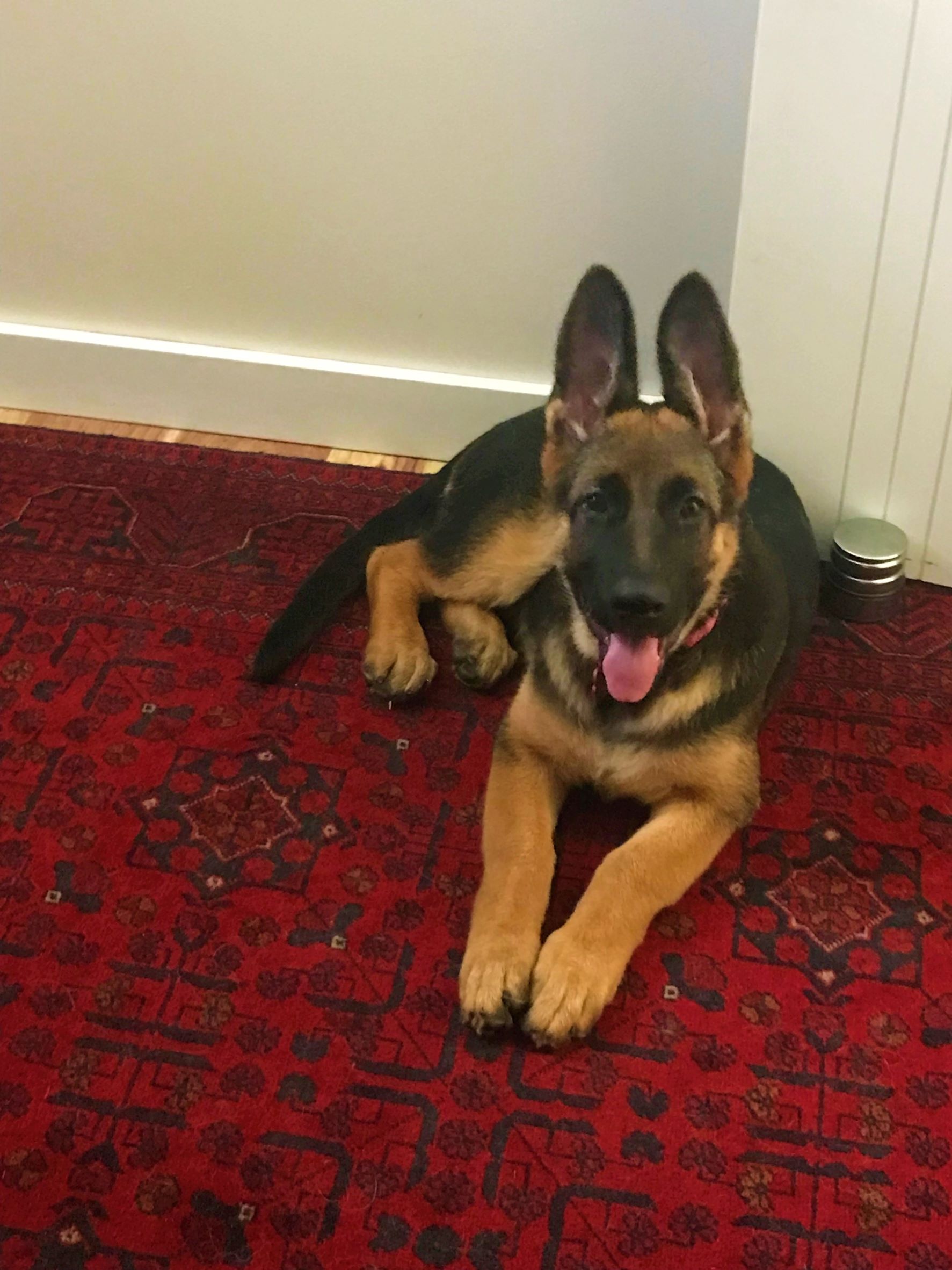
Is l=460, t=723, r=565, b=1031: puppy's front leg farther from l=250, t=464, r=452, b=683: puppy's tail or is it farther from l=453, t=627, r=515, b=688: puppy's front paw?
l=250, t=464, r=452, b=683: puppy's tail

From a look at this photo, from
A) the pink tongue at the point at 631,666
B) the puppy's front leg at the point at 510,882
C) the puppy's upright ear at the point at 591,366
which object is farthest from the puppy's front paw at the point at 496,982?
the puppy's upright ear at the point at 591,366

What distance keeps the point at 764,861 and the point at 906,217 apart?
1.50 metres

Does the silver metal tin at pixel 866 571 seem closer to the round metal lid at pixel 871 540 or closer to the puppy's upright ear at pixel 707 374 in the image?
the round metal lid at pixel 871 540

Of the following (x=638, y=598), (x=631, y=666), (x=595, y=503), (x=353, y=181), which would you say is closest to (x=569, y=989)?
(x=631, y=666)

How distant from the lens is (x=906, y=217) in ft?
8.50

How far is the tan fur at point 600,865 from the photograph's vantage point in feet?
7.00

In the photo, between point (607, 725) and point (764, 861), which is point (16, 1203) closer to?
point (607, 725)

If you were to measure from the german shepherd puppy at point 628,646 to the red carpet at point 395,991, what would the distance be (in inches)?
5.7

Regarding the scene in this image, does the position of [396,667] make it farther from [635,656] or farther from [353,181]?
[353,181]

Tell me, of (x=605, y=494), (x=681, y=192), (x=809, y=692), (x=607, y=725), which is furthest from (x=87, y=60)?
(x=809, y=692)

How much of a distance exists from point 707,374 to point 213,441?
2.16 m

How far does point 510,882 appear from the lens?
2.29 meters

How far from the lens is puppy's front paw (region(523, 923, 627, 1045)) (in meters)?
2.10

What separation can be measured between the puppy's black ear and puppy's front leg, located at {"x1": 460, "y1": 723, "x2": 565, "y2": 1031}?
2.31 feet
